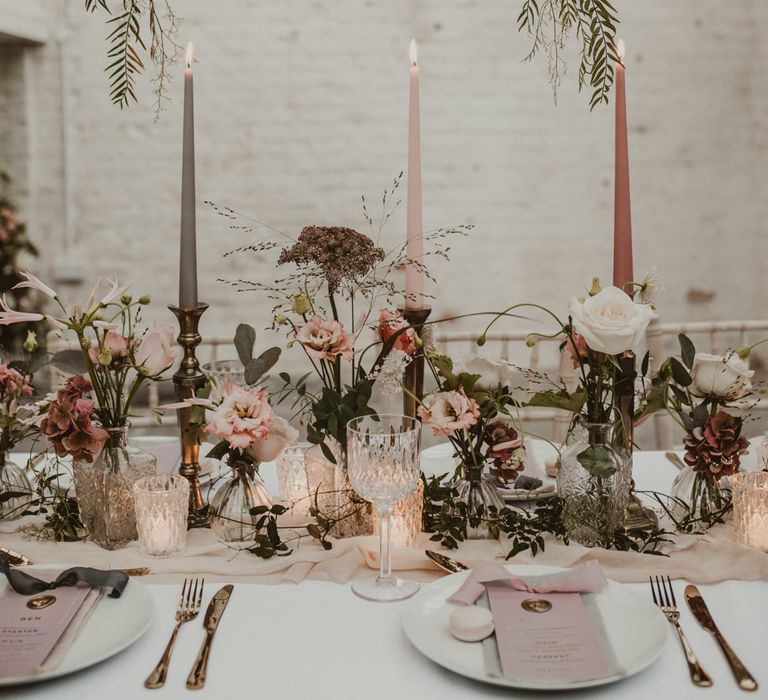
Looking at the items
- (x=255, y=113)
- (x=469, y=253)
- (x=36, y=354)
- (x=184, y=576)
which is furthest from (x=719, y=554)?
(x=255, y=113)

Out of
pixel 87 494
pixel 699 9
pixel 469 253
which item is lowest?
pixel 87 494

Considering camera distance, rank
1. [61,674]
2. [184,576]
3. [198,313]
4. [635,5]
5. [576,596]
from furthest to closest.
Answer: [635,5], [198,313], [184,576], [576,596], [61,674]

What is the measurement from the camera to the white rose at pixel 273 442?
1.17 meters

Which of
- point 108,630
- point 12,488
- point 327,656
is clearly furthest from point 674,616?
point 12,488

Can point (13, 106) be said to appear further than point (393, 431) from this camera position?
Yes

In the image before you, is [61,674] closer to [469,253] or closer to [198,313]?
[198,313]

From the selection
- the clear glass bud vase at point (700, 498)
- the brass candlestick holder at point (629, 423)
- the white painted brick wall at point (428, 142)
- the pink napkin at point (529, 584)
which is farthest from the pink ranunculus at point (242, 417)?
the white painted brick wall at point (428, 142)

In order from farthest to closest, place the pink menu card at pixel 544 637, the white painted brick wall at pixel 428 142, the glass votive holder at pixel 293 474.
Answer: the white painted brick wall at pixel 428 142, the glass votive holder at pixel 293 474, the pink menu card at pixel 544 637

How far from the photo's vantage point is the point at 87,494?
1.17m

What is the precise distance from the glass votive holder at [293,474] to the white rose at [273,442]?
0.12 m

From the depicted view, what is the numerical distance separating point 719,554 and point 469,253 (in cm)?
272

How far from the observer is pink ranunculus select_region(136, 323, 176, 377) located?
1.15m

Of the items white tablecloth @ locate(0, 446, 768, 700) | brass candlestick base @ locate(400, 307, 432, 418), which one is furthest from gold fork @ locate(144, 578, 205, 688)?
brass candlestick base @ locate(400, 307, 432, 418)

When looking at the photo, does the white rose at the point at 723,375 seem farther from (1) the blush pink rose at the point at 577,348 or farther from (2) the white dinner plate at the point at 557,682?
(2) the white dinner plate at the point at 557,682
